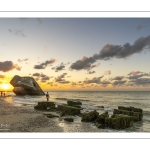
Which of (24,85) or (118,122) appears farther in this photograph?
(24,85)

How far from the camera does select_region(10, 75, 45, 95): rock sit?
60.8m

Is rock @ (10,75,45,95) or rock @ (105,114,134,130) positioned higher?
rock @ (10,75,45,95)

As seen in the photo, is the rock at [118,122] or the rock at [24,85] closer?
the rock at [118,122]

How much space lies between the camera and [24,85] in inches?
2436

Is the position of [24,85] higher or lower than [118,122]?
higher

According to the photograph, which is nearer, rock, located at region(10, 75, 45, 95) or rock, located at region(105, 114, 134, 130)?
rock, located at region(105, 114, 134, 130)

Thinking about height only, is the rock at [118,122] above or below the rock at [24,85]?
below

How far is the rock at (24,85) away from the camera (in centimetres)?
6084
